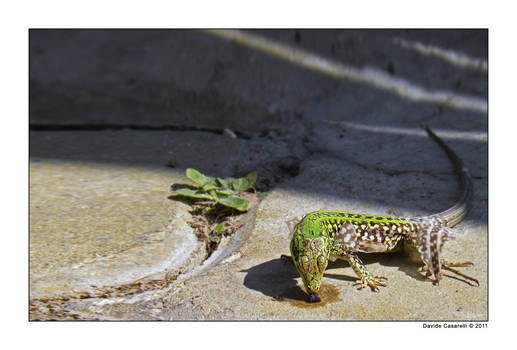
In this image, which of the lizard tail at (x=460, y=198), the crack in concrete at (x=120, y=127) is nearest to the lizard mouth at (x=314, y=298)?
the lizard tail at (x=460, y=198)

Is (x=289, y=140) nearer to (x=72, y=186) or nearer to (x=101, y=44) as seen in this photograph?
(x=72, y=186)

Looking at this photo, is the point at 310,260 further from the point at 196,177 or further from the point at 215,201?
the point at 196,177

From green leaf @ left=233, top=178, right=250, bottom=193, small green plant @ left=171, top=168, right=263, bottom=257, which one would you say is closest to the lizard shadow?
small green plant @ left=171, top=168, right=263, bottom=257

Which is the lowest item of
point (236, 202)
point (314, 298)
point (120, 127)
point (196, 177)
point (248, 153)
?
point (314, 298)

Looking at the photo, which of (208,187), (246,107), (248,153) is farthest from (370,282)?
(246,107)

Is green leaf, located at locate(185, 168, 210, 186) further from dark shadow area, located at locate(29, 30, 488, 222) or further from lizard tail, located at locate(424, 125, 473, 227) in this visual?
lizard tail, located at locate(424, 125, 473, 227)

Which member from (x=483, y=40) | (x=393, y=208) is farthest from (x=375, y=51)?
(x=393, y=208)
